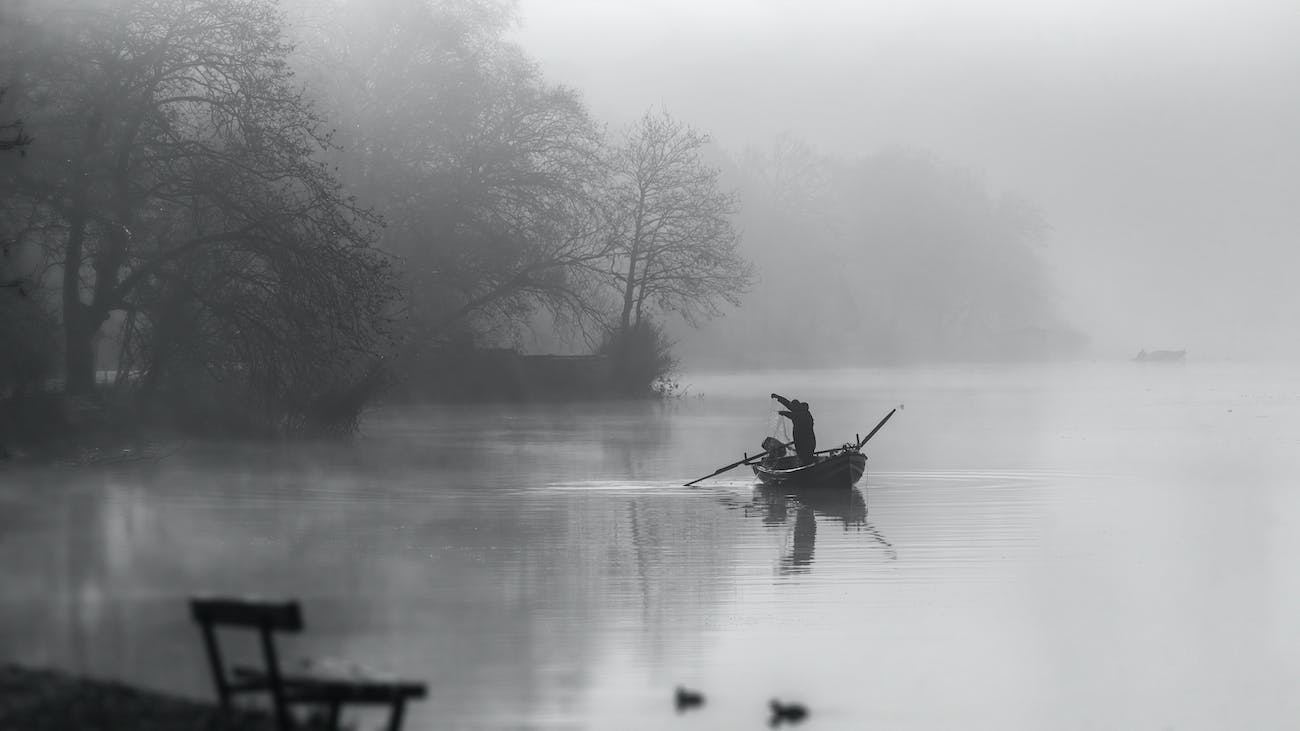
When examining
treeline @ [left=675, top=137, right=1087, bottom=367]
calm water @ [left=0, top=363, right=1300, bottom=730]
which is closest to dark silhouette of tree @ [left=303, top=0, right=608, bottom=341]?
calm water @ [left=0, top=363, right=1300, bottom=730]

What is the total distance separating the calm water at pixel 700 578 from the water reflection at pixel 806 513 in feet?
0.37

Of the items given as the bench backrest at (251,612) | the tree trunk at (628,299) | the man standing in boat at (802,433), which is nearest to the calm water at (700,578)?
the man standing in boat at (802,433)

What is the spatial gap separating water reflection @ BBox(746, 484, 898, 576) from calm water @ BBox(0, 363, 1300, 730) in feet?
0.37

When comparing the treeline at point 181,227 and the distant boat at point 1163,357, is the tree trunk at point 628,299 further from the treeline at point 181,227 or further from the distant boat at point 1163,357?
the distant boat at point 1163,357

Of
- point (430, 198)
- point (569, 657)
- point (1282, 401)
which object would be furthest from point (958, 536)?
point (1282, 401)

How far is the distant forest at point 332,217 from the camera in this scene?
29031 millimetres

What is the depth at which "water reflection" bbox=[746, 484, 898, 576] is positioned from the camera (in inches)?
760

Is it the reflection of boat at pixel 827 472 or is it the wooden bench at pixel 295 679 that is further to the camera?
the reflection of boat at pixel 827 472

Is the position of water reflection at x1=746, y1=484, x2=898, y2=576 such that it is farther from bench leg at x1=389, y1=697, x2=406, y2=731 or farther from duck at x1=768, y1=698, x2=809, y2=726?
bench leg at x1=389, y1=697, x2=406, y2=731

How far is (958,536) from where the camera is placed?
21.1 meters

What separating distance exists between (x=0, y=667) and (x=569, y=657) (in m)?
4.39

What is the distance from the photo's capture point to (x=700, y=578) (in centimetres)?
1719

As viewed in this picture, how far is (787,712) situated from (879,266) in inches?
3365

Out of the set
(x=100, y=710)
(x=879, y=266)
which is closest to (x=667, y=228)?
(x=879, y=266)
